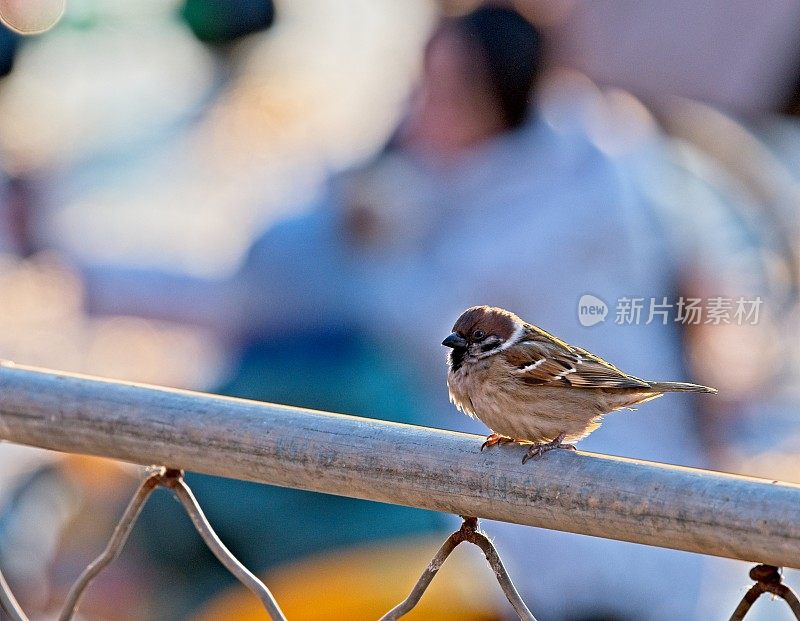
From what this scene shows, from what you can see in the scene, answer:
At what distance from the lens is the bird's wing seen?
1562 mm

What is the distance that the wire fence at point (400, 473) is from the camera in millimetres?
682

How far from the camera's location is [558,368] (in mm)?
1586

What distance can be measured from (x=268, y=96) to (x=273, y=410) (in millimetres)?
3083

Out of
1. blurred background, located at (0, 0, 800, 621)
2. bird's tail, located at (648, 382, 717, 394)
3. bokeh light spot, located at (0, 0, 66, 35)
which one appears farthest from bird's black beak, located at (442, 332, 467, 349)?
bokeh light spot, located at (0, 0, 66, 35)

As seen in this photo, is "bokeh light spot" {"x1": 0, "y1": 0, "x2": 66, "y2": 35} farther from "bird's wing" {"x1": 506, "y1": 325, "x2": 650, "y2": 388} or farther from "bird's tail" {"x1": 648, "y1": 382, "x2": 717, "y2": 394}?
"bird's tail" {"x1": 648, "y1": 382, "x2": 717, "y2": 394}

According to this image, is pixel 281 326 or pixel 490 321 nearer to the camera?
pixel 490 321

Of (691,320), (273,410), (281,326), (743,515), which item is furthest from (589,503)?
(281,326)

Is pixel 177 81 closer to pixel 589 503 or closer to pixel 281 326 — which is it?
pixel 281 326

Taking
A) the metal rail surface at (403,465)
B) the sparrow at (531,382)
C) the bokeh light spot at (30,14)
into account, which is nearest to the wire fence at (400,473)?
the metal rail surface at (403,465)

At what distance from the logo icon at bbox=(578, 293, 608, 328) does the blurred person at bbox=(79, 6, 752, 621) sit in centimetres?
1

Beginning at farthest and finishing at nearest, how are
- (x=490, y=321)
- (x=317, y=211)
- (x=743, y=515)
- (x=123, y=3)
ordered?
(x=123, y=3) → (x=317, y=211) → (x=490, y=321) → (x=743, y=515)

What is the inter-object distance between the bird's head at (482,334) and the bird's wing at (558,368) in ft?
0.06

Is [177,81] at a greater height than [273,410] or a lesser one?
lesser

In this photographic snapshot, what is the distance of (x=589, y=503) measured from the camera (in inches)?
28.7
